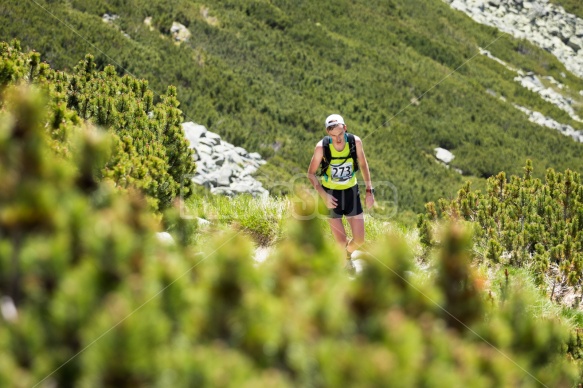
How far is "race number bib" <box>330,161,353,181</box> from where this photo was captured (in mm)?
4716

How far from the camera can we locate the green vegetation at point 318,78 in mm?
21312

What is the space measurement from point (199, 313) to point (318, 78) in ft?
95.2

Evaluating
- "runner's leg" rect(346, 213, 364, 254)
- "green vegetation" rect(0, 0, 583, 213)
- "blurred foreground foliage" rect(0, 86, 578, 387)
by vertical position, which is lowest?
"green vegetation" rect(0, 0, 583, 213)

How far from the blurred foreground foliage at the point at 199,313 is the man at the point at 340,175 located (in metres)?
3.16

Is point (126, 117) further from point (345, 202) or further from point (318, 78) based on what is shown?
point (318, 78)

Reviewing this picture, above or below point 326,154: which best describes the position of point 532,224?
below

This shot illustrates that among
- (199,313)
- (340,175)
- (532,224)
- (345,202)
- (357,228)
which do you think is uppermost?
(199,313)

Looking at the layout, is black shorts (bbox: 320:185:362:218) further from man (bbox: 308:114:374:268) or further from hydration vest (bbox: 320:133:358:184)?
hydration vest (bbox: 320:133:358:184)

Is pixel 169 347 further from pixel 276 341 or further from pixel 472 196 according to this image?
pixel 472 196

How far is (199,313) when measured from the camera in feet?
3.99

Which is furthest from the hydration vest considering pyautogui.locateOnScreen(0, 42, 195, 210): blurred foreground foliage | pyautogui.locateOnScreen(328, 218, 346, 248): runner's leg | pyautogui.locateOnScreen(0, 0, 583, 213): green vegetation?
pyautogui.locateOnScreen(0, 0, 583, 213): green vegetation

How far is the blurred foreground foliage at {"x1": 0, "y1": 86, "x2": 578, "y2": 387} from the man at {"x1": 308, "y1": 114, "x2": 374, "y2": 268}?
316 cm

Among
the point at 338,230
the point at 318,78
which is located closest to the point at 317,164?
the point at 338,230

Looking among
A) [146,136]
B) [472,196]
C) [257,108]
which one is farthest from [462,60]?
[146,136]
